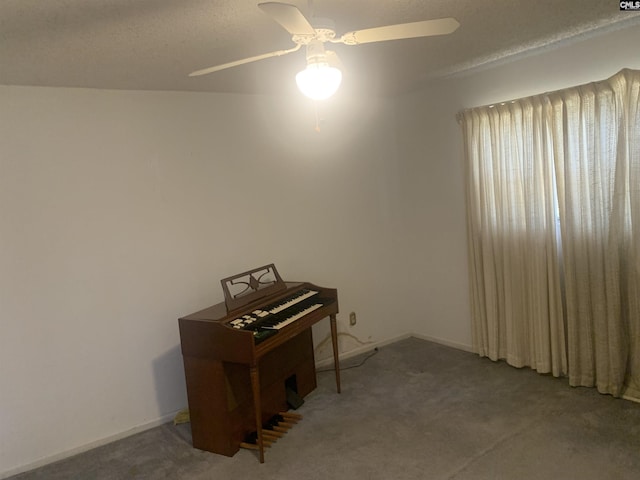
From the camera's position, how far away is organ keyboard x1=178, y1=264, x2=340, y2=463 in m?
2.61

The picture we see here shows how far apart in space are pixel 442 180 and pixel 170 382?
266 cm

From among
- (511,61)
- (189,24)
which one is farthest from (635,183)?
(189,24)

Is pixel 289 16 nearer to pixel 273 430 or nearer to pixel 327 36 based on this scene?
pixel 327 36

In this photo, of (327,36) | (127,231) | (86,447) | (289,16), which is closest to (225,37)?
(327,36)

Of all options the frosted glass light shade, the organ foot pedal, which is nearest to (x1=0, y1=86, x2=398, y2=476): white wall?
the organ foot pedal

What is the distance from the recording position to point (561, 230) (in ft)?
10.0

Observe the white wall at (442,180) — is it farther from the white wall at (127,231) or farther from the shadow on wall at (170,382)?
the shadow on wall at (170,382)

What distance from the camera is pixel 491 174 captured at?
137 inches

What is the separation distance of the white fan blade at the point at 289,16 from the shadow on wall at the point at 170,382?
2409mm

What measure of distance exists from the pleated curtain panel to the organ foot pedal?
5.49ft

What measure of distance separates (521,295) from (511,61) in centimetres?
167

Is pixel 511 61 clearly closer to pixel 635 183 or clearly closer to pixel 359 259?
pixel 635 183

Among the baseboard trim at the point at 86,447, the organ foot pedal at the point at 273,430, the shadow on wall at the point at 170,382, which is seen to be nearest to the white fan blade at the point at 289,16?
the organ foot pedal at the point at 273,430

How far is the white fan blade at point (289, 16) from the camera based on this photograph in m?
1.37
